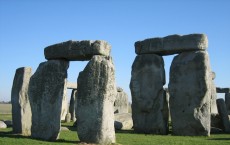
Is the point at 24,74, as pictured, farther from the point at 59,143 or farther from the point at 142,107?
the point at 142,107

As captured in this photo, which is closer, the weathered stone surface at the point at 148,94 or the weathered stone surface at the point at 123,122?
the weathered stone surface at the point at 148,94

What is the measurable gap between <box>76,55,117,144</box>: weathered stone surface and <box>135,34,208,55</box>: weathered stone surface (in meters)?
6.09

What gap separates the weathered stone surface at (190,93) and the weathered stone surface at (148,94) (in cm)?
72

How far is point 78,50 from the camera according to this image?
12312 millimetres

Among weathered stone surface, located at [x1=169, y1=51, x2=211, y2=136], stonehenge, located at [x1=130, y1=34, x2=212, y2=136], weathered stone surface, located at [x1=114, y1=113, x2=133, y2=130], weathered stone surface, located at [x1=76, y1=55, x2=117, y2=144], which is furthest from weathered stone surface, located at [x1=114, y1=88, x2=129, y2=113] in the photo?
weathered stone surface, located at [x1=76, y1=55, x2=117, y2=144]

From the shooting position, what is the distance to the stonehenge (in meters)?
16.3

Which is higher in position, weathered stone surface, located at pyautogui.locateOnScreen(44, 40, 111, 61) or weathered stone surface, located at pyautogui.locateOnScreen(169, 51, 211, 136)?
weathered stone surface, located at pyautogui.locateOnScreen(44, 40, 111, 61)

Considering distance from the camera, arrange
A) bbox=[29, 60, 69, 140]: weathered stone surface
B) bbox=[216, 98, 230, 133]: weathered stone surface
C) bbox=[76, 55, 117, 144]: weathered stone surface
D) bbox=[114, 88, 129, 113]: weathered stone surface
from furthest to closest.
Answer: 1. bbox=[114, 88, 129, 113]: weathered stone surface
2. bbox=[216, 98, 230, 133]: weathered stone surface
3. bbox=[29, 60, 69, 140]: weathered stone surface
4. bbox=[76, 55, 117, 144]: weathered stone surface

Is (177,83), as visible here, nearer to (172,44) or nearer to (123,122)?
(172,44)

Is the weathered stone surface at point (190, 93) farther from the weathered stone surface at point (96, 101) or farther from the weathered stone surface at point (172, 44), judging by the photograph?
the weathered stone surface at point (96, 101)

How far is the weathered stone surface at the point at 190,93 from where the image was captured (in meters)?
16.2

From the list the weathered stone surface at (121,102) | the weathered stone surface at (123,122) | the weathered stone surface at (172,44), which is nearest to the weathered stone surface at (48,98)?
the weathered stone surface at (172,44)

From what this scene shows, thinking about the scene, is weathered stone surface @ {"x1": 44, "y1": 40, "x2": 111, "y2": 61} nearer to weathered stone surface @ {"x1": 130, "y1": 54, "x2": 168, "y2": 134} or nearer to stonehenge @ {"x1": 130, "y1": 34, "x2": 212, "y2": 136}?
stonehenge @ {"x1": 130, "y1": 34, "x2": 212, "y2": 136}

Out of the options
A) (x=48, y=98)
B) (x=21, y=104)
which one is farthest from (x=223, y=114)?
(x=21, y=104)
